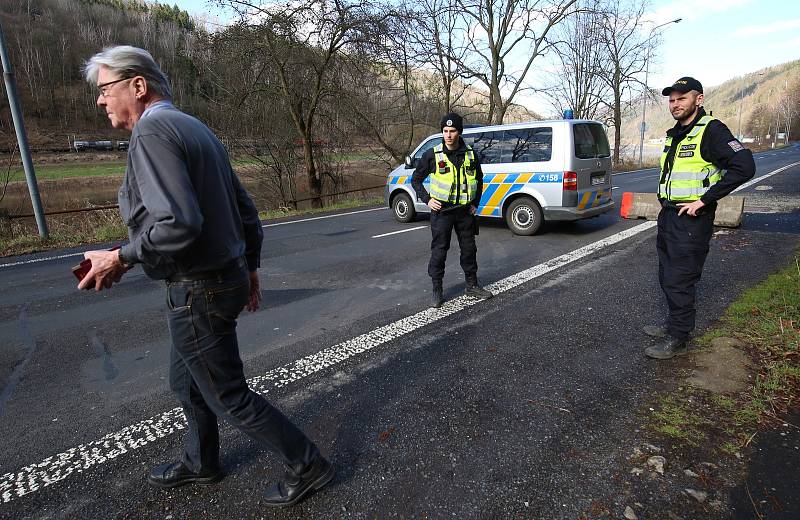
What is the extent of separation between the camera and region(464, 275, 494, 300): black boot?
4.86 meters

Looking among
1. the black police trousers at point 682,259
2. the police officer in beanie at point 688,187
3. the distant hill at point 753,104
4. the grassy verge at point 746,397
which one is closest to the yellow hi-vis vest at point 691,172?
the police officer in beanie at point 688,187

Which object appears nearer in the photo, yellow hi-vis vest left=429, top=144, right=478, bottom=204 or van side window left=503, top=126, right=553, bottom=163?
yellow hi-vis vest left=429, top=144, right=478, bottom=204

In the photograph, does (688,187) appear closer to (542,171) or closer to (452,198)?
(452,198)

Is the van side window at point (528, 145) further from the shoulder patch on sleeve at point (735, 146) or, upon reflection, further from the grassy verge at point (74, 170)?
the grassy verge at point (74, 170)

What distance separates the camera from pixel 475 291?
491cm

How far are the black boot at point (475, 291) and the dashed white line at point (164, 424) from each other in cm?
10

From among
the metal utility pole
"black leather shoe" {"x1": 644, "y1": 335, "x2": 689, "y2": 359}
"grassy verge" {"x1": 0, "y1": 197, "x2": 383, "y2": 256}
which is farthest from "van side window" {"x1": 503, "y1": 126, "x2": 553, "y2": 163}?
the metal utility pole

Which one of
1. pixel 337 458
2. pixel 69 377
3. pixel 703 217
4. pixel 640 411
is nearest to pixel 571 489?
pixel 640 411

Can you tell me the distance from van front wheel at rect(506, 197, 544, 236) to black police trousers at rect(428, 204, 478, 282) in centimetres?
366

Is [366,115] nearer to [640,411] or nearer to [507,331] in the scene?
[507,331]

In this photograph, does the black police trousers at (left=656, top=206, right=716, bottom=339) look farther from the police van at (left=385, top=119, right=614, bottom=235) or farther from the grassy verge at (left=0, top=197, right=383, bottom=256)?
the grassy verge at (left=0, top=197, right=383, bottom=256)

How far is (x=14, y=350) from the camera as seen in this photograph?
3936 millimetres

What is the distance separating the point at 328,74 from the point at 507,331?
14599 mm

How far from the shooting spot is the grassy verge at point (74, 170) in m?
33.9
